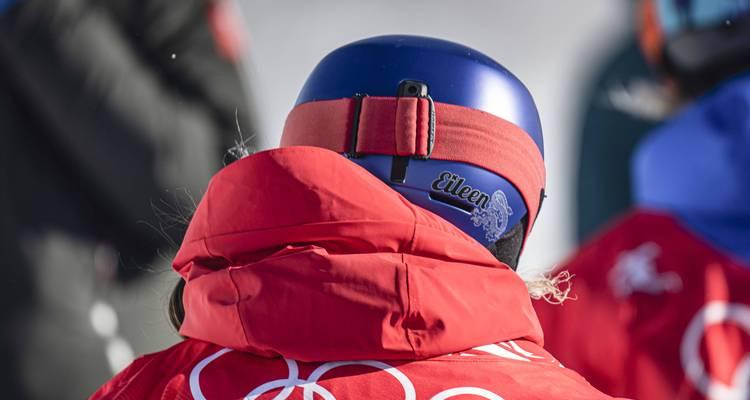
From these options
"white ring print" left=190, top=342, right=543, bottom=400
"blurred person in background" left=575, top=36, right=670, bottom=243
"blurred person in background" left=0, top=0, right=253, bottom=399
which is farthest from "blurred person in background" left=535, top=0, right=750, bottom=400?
"blurred person in background" left=575, top=36, right=670, bottom=243

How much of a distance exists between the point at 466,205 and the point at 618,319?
6.18 ft

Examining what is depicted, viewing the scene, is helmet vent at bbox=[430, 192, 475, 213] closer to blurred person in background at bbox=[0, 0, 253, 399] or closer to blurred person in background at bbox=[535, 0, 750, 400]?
blurred person in background at bbox=[0, 0, 253, 399]

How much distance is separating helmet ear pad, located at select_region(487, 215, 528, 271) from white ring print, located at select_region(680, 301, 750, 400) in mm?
1662

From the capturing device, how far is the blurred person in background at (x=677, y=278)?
299cm

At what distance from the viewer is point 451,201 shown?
142 cm

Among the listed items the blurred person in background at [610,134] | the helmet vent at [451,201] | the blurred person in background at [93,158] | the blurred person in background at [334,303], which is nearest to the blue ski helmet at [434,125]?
the helmet vent at [451,201]

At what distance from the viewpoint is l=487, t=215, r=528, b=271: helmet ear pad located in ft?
4.93

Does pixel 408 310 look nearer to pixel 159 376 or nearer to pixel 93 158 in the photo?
pixel 159 376

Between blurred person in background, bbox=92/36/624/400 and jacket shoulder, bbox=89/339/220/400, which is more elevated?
blurred person in background, bbox=92/36/624/400

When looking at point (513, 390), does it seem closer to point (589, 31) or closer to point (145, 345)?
point (145, 345)

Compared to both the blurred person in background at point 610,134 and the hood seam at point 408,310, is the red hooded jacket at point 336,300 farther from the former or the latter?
the blurred person in background at point 610,134

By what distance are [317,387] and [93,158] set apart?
217 cm

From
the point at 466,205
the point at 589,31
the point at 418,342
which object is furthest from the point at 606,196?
the point at 418,342

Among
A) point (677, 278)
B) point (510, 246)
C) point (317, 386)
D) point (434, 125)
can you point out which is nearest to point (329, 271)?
point (317, 386)
